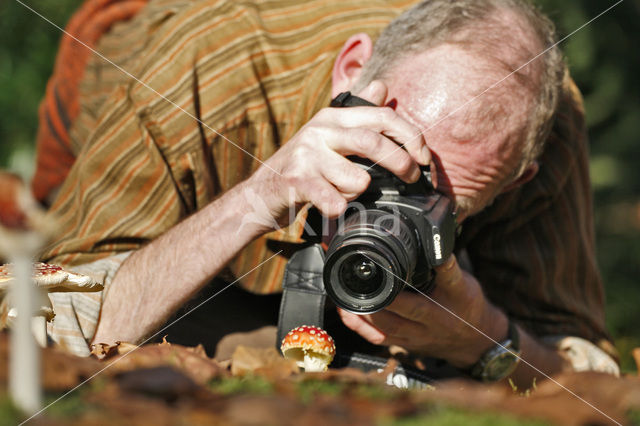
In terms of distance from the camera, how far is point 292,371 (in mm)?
745

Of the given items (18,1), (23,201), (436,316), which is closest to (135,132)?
(436,316)

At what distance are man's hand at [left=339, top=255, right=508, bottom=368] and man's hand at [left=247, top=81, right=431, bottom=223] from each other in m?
0.27

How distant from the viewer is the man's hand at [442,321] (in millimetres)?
1467

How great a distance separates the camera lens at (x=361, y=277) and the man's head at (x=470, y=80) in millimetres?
351

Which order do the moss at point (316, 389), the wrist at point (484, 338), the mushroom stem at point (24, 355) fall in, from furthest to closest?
the wrist at point (484, 338)
the moss at point (316, 389)
the mushroom stem at point (24, 355)

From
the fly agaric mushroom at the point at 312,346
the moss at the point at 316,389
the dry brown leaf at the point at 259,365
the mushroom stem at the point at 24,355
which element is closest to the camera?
the mushroom stem at the point at 24,355

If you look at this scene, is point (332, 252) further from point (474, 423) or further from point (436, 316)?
point (474, 423)

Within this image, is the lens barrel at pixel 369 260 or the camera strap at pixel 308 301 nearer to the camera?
the lens barrel at pixel 369 260

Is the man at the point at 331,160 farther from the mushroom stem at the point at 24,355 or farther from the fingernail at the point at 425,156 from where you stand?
the mushroom stem at the point at 24,355

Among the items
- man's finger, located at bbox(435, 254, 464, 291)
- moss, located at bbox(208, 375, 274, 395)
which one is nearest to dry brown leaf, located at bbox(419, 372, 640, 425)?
moss, located at bbox(208, 375, 274, 395)

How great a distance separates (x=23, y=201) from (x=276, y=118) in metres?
1.31

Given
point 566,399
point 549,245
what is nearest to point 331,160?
point 566,399

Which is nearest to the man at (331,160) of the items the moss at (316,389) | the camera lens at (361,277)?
the camera lens at (361,277)

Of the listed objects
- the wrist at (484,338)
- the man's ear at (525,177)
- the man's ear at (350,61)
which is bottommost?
the wrist at (484,338)
